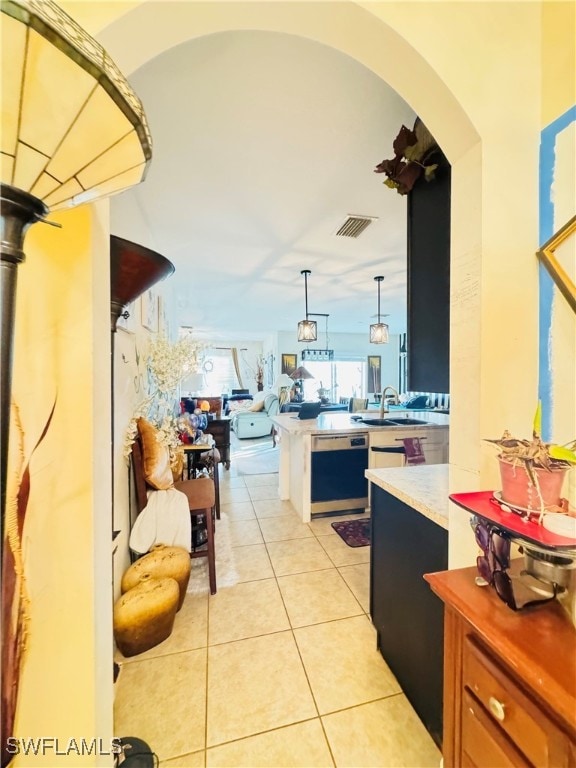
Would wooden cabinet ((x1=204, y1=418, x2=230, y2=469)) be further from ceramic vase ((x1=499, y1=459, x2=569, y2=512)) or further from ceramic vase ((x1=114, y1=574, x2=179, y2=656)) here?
ceramic vase ((x1=499, y1=459, x2=569, y2=512))

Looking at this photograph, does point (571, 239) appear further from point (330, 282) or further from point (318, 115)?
point (330, 282)

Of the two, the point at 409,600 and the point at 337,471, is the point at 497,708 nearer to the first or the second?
the point at 409,600

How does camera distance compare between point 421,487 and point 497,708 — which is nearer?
point 497,708

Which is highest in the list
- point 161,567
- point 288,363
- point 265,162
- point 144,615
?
point 265,162

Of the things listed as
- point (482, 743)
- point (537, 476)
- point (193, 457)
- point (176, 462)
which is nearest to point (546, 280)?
point (537, 476)

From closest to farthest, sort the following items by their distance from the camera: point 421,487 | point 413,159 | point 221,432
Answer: point 413,159 → point 421,487 → point 221,432

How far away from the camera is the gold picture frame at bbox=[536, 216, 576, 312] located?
0.78 meters

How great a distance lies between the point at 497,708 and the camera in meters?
0.56

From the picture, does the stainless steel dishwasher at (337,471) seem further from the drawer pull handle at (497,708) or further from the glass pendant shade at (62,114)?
the glass pendant shade at (62,114)

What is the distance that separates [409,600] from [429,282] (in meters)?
1.32

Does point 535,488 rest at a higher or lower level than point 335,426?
higher

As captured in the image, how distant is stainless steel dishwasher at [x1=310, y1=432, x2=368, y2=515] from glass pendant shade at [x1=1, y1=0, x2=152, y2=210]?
2.65 meters

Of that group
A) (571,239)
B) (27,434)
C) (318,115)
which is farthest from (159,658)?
(318,115)

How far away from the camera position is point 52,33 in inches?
15.1
